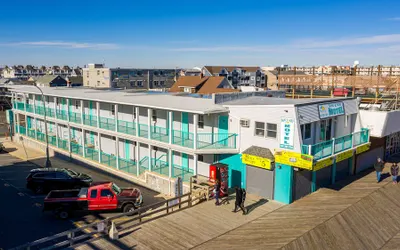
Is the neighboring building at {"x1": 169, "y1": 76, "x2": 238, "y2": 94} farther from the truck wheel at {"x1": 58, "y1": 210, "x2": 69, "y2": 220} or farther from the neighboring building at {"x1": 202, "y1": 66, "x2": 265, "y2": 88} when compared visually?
the truck wheel at {"x1": 58, "y1": 210, "x2": 69, "y2": 220}

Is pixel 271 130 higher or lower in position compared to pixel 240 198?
higher

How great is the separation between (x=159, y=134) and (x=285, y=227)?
11450 mm

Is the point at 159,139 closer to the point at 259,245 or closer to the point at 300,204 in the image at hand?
the point at 300,204

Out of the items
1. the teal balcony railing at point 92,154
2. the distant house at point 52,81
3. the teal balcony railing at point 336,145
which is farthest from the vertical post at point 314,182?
the distant house at point 52,81

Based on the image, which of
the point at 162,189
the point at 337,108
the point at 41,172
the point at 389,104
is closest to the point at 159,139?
the point at 162,189

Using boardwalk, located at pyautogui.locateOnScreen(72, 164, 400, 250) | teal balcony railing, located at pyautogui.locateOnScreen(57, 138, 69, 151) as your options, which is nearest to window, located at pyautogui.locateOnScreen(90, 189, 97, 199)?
boardwalk, located at pyautogui.locateOnScreen(72, 164, 400, 250)

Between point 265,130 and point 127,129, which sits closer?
point 265,130

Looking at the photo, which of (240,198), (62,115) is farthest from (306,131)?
(62,115)

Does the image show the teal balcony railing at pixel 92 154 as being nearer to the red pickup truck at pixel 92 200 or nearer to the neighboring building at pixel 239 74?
the red pickup truck at pixel 92 200

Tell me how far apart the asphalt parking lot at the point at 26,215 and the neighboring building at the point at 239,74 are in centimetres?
7280

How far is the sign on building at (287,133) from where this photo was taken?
18.0m

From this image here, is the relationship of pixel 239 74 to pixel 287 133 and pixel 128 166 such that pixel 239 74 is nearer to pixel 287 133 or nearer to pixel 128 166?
pixel 128 166

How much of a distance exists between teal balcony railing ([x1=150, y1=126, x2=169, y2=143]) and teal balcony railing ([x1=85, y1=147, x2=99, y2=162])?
6.41 metres

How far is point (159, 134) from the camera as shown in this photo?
78.6 ft
